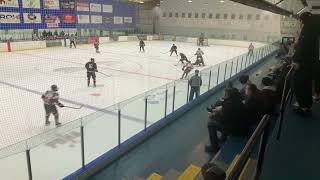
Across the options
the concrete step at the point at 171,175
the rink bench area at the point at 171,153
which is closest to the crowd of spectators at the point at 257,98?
the rink bench area at the point at 171,153

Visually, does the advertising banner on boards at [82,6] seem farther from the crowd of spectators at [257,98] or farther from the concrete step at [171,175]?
the concrete step at [171,175]

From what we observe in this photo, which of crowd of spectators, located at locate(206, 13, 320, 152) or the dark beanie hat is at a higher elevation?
the dark beanie hat

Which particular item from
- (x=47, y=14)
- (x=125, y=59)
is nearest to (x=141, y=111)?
(x=47, y=14)

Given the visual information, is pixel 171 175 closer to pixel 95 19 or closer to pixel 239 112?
pixel 239 112

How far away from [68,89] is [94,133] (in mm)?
5718

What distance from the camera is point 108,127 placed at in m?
3.93

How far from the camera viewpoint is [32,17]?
380 inches

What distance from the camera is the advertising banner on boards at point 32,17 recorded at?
9.53 m

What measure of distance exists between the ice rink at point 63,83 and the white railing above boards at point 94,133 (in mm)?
2010

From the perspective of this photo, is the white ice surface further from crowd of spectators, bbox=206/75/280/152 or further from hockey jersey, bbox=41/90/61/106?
crowd of spectators, bbox=206/75/280/152

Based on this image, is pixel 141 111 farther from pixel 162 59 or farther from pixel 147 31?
pixel 147 31

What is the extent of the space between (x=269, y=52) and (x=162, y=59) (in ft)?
20.7

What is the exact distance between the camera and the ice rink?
613 cm

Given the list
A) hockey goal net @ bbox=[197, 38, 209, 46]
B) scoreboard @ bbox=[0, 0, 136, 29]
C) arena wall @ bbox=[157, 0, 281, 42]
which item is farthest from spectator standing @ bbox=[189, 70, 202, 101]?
arena wall @ bbox=[157, 0, 281, 42]
